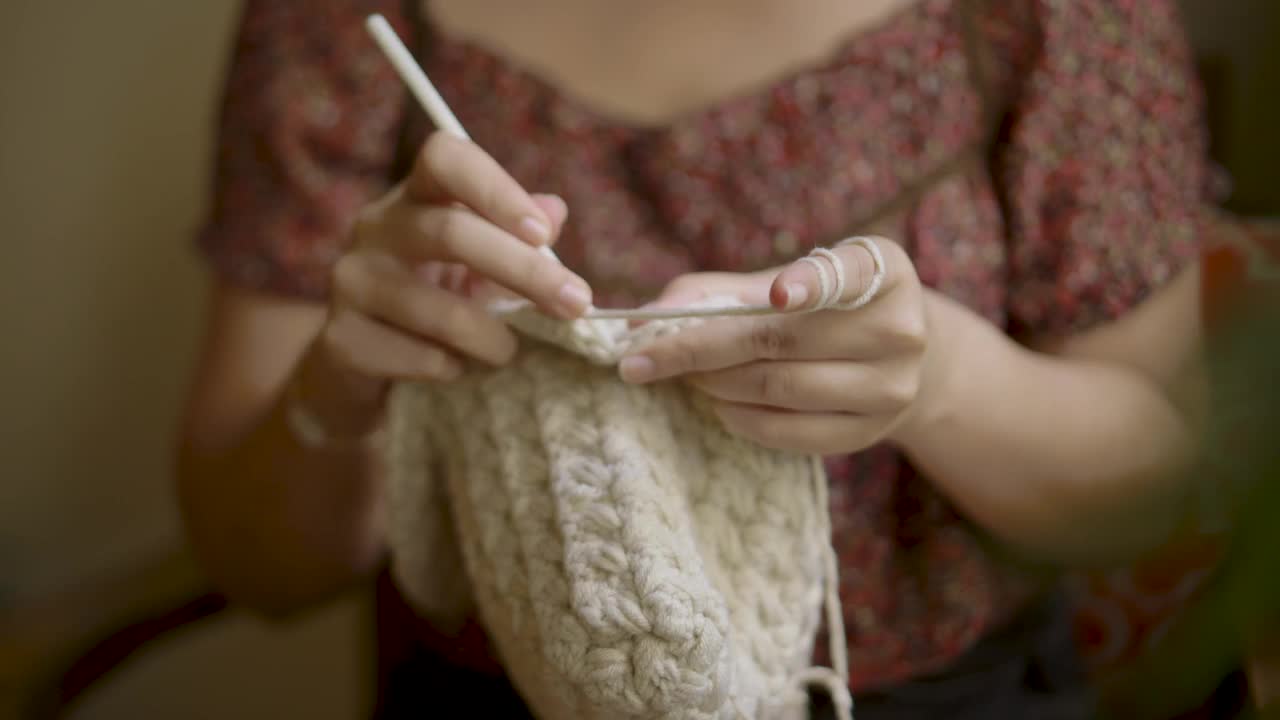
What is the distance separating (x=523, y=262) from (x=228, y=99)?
0.94ft

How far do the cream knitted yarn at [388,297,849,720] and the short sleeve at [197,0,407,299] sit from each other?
0.53ft

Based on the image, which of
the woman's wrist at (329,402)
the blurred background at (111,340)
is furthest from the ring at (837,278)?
the blurred background at (111,340)

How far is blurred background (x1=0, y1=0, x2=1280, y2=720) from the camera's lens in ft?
2.09

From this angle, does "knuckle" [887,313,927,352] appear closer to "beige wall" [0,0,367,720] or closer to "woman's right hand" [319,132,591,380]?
"woman's right hand" [319,132,591,380]

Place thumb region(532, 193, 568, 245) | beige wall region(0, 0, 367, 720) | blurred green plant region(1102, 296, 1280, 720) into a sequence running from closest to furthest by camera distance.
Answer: blurred green plant region(1102, 296, 1280, 720) < thumb region(532, 193, 568, 245) < beige wall region(0, 0, 367, 720)

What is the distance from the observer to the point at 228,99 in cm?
56

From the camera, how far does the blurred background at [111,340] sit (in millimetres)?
637

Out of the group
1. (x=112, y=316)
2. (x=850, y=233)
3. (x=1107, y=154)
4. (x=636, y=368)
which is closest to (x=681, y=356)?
(x=636, y=368)

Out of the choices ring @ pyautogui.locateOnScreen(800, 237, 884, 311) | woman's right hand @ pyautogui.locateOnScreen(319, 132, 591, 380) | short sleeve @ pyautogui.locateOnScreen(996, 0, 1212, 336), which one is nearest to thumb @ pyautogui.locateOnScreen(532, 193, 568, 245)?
woman's right hand @ pyautogui.locateOnScreen(319, 132, 591, 380)

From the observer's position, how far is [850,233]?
17.0 inches

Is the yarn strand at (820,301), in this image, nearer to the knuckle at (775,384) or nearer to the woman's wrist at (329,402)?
the knuckle at (775,384)

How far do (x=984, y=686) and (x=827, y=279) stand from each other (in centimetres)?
33

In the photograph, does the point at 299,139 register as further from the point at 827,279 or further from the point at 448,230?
the point at 827,279

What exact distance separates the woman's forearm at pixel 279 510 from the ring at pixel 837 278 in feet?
0.82
